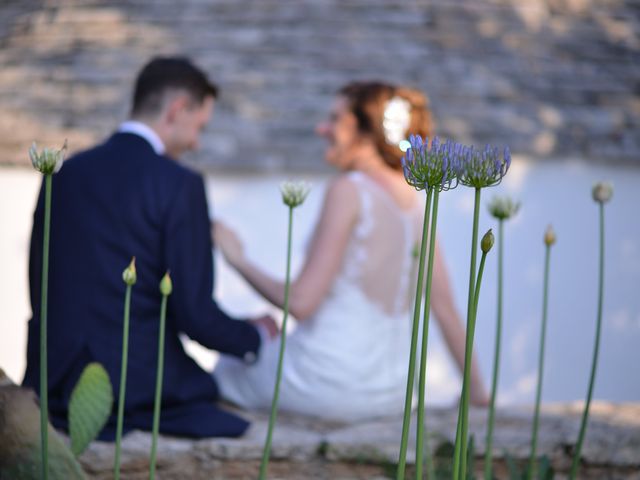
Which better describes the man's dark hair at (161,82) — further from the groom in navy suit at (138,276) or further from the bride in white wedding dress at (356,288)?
the bride in white wedding dress at (356,288)

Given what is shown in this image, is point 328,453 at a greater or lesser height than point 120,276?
lesser

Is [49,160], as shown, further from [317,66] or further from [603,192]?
[317,66]

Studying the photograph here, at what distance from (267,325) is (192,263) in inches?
21.8

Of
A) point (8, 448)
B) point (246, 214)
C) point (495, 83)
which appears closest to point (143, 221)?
point (8, 448)

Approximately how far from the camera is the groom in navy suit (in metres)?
2.96

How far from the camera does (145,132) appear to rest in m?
3.19

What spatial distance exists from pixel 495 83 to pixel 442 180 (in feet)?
21.3

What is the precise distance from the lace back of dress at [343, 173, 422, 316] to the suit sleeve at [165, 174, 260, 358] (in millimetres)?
610

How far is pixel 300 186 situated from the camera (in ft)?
5.32

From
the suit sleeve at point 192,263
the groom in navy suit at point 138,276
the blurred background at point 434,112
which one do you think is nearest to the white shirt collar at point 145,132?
the groom in navy suit at point 138,276

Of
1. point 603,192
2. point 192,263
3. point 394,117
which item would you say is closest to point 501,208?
point 603,192

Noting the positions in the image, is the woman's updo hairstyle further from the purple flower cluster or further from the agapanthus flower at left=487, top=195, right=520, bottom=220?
the purple flower cluster

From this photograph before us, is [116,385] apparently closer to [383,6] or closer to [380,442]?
[380,442]

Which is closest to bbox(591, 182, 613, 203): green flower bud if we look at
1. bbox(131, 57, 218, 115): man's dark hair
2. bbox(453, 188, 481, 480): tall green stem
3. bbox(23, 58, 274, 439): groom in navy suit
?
bbox(453, 188, 481, 480): tall green stem
